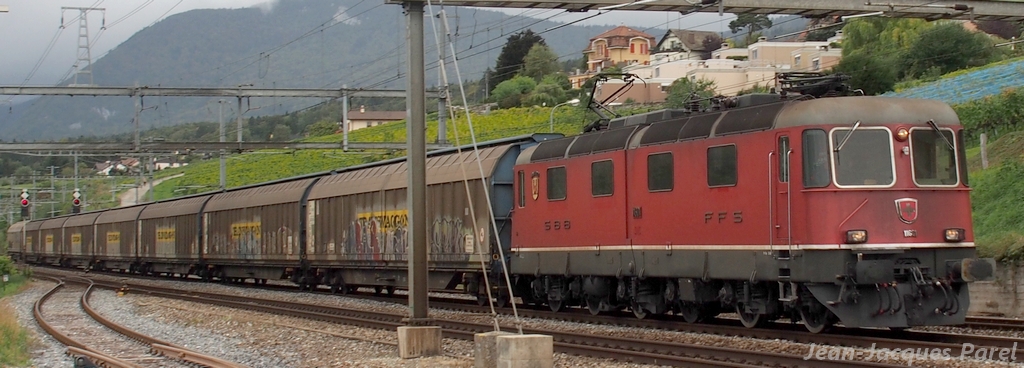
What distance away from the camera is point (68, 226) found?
67000mm

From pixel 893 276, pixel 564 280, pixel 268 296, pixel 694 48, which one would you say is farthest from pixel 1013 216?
pixel 694 48

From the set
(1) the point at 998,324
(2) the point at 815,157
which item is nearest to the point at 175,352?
(2) the point at 815,157

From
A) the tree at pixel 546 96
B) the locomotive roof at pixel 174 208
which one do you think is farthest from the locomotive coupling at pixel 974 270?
the tree at pixel 546 96

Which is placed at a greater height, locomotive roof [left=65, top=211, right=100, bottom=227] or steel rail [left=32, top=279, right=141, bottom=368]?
locomotive roof [left=65, top=211, right=100, bottom=227]

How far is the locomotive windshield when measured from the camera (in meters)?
14.6

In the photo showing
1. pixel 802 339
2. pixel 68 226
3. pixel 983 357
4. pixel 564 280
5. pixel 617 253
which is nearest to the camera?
pixel 983 357

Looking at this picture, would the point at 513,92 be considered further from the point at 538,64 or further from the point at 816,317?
the point at 816,317

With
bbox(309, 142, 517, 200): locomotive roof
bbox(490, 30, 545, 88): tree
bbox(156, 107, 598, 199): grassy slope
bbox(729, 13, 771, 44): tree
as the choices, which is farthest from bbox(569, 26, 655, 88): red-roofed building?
bbox(309, 142, 517, 200): locomotive roof

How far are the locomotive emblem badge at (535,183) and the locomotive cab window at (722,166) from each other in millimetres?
5716

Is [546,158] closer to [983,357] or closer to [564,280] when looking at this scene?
[564,280]

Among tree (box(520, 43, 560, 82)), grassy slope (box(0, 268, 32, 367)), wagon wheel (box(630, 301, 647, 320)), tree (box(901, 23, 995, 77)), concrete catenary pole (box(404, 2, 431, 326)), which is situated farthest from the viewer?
tree (box(520, 43, 560, 82))

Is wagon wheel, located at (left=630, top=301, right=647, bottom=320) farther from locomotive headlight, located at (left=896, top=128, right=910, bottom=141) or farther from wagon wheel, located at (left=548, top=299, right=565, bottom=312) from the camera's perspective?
locomotive headlight, located at (left=896, top=128, right=910, bottom=141)

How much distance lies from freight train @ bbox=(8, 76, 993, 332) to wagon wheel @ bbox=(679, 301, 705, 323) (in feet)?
0.14

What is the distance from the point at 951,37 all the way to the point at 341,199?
166ft
